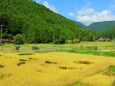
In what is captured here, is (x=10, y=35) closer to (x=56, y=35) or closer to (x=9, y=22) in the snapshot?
(x=9, y=22)

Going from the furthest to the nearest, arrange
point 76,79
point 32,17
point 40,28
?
point 32,17 → point 40,28 → point 76,79

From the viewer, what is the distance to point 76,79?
2661 cm

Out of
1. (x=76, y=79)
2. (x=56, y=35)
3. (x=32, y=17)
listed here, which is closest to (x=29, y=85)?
(x=76, y=79)

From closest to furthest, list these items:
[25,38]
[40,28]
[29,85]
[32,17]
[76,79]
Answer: [29,85] → [76,79] → [25,38] → [40,28] → [32,17]

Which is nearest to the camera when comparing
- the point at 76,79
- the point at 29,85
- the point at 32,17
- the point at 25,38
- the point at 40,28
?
the point at 29,85

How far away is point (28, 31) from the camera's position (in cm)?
14062

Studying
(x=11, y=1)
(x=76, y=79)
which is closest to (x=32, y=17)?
(x=11, y=1)

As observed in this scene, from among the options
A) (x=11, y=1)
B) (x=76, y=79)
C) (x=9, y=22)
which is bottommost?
(x=76, y=79)

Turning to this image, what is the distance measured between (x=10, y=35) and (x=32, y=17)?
36209 mm

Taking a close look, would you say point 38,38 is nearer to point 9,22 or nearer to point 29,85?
point 9,22

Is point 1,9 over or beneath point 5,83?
over

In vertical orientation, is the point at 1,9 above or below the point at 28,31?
above

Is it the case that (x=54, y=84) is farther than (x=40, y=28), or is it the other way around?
(x=40, y=28)

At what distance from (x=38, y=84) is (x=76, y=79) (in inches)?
203
